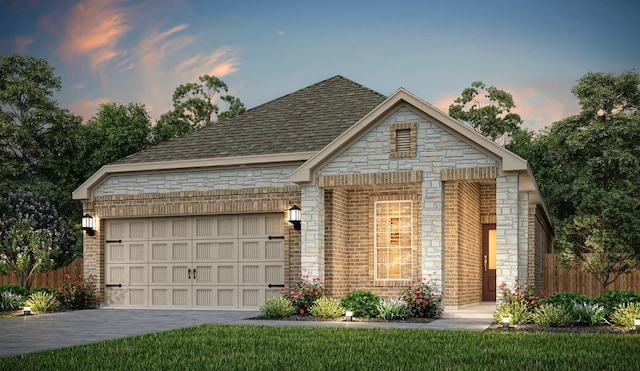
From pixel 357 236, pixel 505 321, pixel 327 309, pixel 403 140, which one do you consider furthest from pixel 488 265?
pixel 505 321

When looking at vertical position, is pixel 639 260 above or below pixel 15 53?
below

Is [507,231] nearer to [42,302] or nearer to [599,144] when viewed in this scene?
[42,302]

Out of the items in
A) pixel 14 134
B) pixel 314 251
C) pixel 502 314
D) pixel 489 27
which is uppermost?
pixel 489 27

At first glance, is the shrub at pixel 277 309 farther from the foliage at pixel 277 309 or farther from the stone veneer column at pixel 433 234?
the stone veneer column at pixel 433 234

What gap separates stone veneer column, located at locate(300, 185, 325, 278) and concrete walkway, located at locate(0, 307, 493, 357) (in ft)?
5.94

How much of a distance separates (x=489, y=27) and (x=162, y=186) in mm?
13479

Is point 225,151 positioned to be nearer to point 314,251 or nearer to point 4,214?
point 314,251

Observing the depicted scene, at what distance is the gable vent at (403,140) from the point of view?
56.1ft

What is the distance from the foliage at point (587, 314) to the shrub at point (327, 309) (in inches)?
190

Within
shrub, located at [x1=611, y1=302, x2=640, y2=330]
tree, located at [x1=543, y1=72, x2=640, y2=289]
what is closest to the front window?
shrub, located at [x1=611, y1=302, x2=640, y2=330]

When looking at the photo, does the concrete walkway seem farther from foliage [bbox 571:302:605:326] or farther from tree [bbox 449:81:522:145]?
tree [bbox 449:81:522:145]

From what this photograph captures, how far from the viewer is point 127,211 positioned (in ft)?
67.8

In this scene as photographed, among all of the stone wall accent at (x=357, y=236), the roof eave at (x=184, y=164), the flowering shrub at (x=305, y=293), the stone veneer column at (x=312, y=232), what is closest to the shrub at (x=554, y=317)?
the stone wall accent at (x=357, y=236)

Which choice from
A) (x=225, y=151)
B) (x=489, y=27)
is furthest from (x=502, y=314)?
(x=489, y=27)
